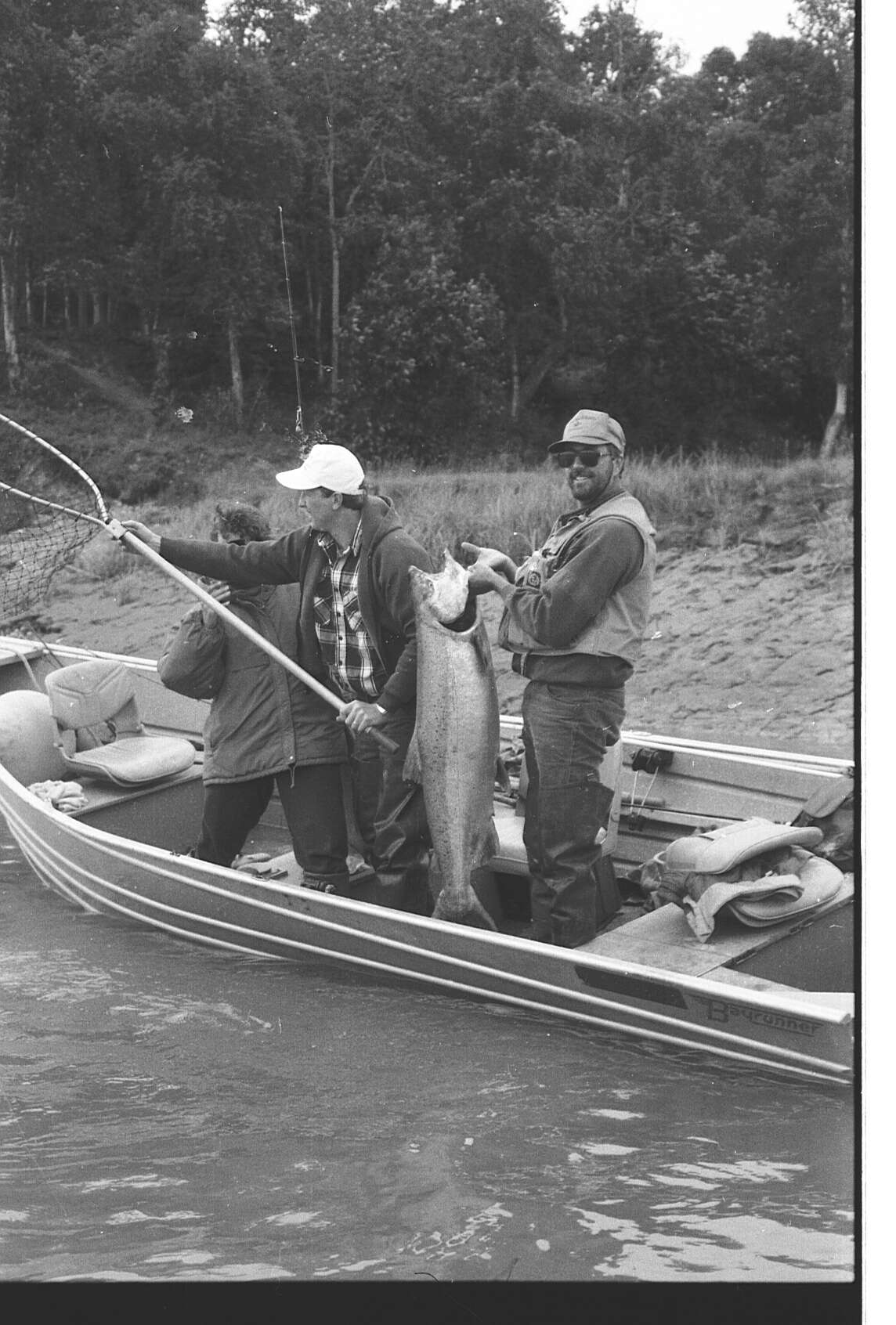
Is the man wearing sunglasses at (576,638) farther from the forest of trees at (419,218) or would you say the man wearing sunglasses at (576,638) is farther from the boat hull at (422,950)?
the forest of trees at (419,218)

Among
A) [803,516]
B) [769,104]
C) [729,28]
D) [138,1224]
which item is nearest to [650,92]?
[729,28]

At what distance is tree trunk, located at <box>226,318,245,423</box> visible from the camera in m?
20.5

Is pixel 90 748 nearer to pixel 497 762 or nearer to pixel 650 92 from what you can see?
pixel 497 762

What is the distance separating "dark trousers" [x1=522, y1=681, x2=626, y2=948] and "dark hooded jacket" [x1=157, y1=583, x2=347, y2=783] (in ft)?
3.17

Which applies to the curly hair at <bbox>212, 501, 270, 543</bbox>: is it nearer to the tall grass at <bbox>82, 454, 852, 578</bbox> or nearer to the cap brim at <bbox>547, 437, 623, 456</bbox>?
the cap brim at <bbox>547, 437, 623, 456</bbox>

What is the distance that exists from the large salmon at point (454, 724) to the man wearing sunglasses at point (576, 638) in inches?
4.6

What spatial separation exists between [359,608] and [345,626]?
Result: 104mm

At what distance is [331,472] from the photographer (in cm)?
503

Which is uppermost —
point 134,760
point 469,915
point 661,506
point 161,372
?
point 161,372

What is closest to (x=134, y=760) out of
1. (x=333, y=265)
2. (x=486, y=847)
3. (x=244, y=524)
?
(x=244, y=524)

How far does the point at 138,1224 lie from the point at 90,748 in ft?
11.4

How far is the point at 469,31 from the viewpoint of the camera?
71.8 feet

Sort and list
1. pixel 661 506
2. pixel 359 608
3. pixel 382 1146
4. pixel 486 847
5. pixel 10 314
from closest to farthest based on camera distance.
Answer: pixel 382 1146
pixel 486 847
pixel 359 608
pixel 661 506
pixel 10 314

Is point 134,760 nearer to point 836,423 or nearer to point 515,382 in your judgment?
point 836,423
